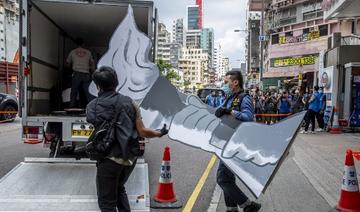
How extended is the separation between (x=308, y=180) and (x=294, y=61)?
197 ft

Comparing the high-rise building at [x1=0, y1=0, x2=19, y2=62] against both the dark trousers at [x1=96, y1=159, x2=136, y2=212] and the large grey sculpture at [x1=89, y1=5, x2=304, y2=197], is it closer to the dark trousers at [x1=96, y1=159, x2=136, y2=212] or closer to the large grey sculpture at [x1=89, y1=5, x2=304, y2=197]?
the large grey sculpture at [x1=89, y1=5, x2=304, y2=197]

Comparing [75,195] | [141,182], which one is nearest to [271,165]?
[141,182]

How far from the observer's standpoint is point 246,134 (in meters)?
5.24

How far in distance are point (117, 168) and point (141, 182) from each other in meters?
1.88

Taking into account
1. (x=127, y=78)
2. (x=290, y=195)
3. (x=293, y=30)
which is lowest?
(x=290, y=195)

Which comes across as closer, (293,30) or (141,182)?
(141,182)

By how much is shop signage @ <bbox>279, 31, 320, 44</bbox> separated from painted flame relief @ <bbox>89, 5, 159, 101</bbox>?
6044cm

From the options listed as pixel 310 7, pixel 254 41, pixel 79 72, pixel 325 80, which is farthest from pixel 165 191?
pixel 254 41

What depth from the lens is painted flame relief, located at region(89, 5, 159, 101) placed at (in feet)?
19.8

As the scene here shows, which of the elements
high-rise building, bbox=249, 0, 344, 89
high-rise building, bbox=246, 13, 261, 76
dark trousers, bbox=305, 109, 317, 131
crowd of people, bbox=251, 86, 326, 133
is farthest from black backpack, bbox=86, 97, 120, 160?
high-rise building, bbox=246, 13, 261, 76

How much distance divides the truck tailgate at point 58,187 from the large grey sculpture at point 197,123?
1043 mm

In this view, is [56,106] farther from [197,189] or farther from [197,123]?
[197,123]

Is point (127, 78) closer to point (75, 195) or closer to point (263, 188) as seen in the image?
point (75, 195)

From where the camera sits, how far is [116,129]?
4.44m
